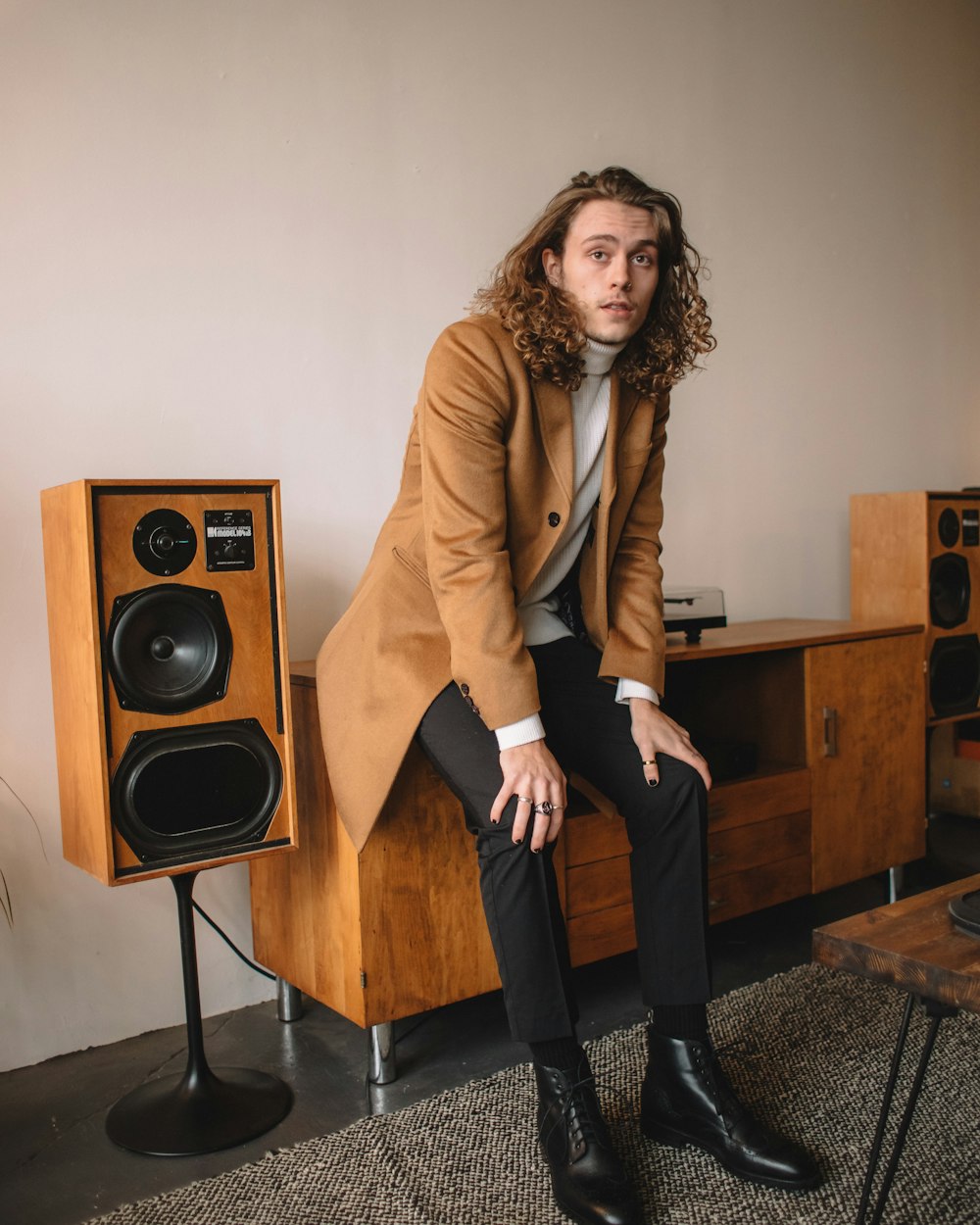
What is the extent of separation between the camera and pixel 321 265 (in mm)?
2281

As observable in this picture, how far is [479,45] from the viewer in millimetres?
2523

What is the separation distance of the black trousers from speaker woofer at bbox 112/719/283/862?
29 cm

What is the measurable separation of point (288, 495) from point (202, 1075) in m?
1.10

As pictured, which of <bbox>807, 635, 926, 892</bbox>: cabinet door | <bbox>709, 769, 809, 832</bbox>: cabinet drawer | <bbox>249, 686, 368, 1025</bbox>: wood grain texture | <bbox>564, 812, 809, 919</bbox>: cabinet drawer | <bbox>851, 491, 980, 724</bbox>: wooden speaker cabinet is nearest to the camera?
<bbox>249, 686, 368, 1025</bbox>: wood grain texture

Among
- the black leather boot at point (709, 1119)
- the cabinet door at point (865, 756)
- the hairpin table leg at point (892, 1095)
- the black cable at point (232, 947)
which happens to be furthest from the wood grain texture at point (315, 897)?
the cabinet door at point (865, 756)

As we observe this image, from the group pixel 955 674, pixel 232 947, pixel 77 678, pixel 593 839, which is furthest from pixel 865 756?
pixel 77 678

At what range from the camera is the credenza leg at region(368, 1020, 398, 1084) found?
1855 millimetres

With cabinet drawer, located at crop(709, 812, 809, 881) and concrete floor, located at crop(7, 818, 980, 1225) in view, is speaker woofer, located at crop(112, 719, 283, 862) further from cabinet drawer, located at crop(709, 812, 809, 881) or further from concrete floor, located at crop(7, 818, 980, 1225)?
cabinet drawer, located at crop(709, 812, 809, 881)

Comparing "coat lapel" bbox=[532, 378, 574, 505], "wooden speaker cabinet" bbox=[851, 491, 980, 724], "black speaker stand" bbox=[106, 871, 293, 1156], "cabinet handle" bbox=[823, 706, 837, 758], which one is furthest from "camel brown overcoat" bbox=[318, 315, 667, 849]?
"wooden speaker cabinet" bbox=[851, 491, 980, 724]

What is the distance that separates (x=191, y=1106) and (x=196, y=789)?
1.76 ft

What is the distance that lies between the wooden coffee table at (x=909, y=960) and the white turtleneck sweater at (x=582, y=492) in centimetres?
53

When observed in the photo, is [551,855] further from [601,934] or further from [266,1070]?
[266,1070]

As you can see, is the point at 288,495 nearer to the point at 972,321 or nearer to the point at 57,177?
the point at 57,177

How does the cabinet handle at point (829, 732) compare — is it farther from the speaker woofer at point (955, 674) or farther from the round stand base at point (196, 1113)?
the round stand base at point (196, 1113)
